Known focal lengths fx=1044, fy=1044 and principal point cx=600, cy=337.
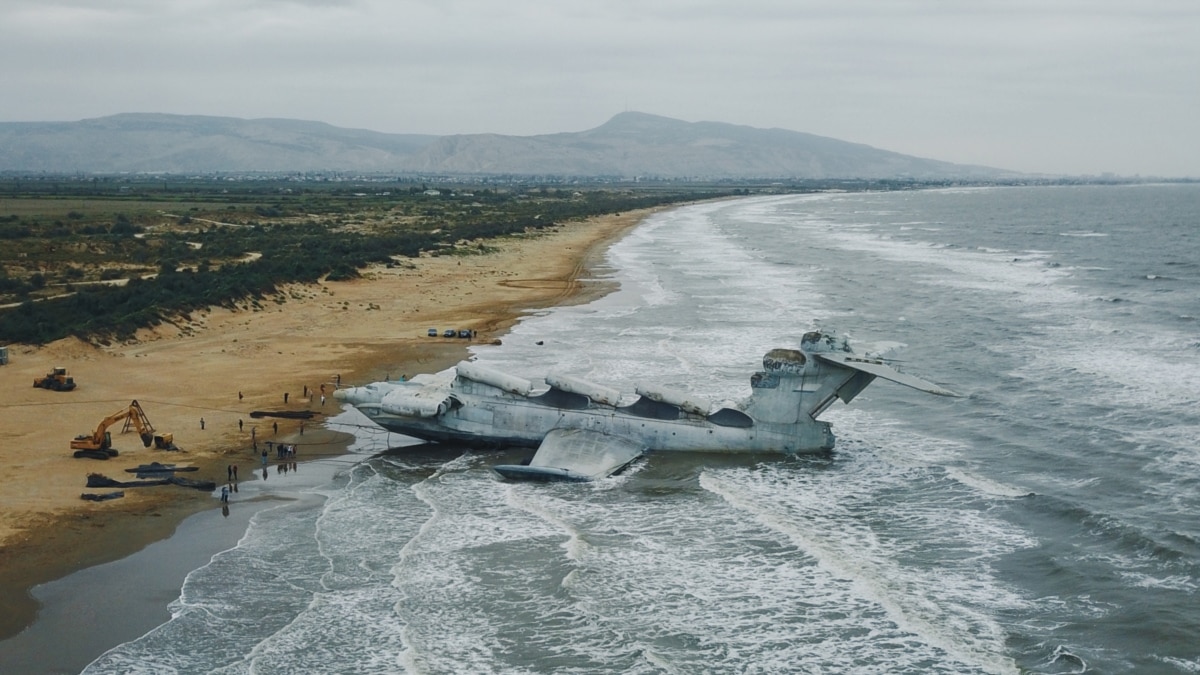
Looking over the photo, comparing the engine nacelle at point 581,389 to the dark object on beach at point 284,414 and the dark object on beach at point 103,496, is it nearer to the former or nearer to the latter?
the dark object on beach at point 284,414

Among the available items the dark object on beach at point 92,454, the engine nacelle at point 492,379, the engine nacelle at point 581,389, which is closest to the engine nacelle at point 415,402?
the engine nacelle at point 492,379

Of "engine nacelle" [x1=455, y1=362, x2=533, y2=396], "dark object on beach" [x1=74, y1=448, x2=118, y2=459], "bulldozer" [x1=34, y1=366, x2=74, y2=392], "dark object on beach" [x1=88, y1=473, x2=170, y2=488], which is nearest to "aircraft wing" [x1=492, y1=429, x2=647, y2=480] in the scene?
"engine nacelle" [x1=455, y1=362, x2=533, y2=396]

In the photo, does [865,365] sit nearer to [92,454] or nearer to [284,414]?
[284,414]

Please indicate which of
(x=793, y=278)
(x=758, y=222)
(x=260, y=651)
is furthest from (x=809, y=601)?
(x=758, y=222)

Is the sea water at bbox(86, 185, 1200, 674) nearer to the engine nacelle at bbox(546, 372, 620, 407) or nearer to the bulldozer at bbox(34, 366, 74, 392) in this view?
the engine nacelle at bbox(546, 372, 620, 407)

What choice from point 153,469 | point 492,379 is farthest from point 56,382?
point 492,379

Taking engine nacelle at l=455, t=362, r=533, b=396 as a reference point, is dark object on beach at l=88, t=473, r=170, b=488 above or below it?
below

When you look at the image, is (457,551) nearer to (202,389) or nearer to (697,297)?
(202,389)

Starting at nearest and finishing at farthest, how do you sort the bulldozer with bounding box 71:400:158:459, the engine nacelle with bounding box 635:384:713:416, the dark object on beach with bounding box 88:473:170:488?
the dark object on beach with bounding box 88:473:170:488
the bulldozer with bounding box 71:400:158:459
the engine nacelle with bounding box 635:384:713:416
